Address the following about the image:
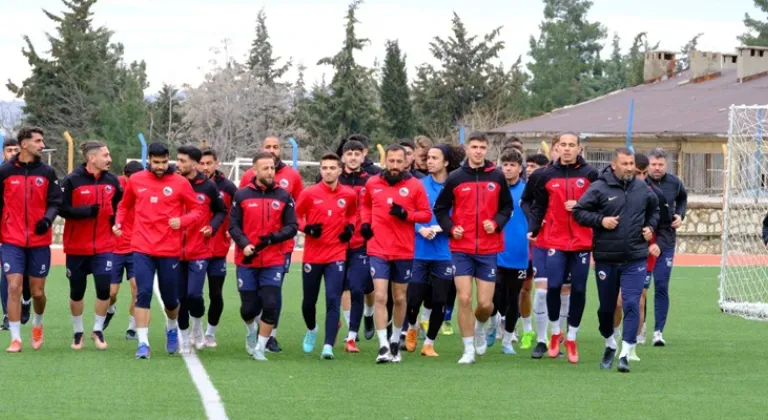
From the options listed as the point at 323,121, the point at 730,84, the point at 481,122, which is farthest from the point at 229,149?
the point at 730,84

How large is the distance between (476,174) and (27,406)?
16.3 feet

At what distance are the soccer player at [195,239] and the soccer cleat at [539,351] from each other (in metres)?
3.25

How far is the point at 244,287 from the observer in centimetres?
1376

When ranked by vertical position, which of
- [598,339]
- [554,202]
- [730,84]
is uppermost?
[730,84]

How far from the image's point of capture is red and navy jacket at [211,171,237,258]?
14531 mm

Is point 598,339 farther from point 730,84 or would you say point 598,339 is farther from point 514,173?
point 730,84

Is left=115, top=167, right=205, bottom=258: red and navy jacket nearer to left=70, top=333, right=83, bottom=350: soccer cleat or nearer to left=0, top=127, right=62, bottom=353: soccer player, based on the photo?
left=0, top=127, right=62, bottom=353: soccer player

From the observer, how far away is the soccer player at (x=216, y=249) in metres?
14.6

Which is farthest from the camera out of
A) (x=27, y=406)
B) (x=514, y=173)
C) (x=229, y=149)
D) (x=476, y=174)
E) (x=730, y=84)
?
(x=229, y=149)

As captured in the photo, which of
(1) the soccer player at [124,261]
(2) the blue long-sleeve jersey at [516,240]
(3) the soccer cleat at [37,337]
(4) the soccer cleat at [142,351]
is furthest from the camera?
(1) the soccer player at [124,261]

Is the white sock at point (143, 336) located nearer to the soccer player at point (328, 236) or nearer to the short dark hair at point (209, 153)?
the soccer player at point (328, 236)

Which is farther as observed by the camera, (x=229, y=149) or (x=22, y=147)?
(x=229, y=149)

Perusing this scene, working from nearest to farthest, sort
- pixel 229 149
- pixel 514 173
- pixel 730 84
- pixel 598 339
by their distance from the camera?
1. pixel 514 173
2. pixel 598 339
3. pixel 730 84
4. pixel 229 149

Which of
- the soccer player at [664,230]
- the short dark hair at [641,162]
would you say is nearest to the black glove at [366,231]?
the short dark hair at [641,162]
